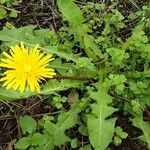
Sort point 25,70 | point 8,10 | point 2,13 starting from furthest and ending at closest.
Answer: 1. point 8,10
2. point 2,13
3. point 25,70

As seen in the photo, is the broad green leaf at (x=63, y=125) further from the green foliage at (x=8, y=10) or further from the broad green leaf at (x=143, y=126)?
the green foliage at (x=8, y=10)

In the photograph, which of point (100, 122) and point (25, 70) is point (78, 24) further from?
point (25, 70)

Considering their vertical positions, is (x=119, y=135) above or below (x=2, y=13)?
below

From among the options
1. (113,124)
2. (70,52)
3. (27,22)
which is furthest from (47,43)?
(113,124)

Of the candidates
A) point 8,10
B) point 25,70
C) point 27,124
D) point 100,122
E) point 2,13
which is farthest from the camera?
point 8,10

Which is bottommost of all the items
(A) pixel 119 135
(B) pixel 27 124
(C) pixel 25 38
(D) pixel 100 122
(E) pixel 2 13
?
(A) pixel 119 135

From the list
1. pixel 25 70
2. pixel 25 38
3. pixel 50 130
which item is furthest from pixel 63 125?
pixel 25 38

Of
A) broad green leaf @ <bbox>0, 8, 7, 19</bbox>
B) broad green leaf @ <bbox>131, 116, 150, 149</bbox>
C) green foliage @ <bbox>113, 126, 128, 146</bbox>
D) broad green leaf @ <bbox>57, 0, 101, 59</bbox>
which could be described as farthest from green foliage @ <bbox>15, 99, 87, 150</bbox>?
broad green leaf @ <bbox>0, 8, 7, 19</bbox>
